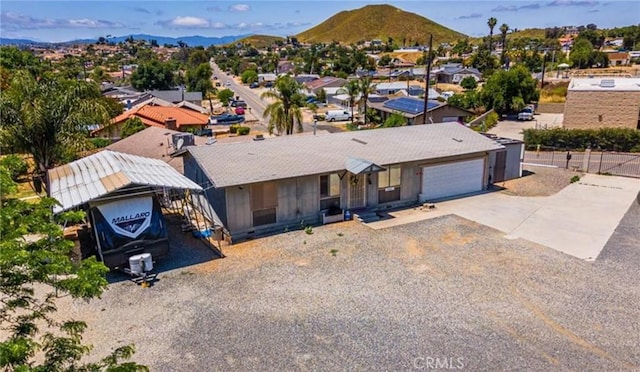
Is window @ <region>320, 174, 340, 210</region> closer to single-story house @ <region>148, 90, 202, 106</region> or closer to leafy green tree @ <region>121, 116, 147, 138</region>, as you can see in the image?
leafy green tree @ <region>121, 116, 147, 138</region>

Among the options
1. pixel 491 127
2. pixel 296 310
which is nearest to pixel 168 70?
pixel 491 127

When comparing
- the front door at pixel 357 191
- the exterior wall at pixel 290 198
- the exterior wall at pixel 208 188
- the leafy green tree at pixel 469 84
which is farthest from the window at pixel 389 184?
the leafy green tree at pixel 469 84

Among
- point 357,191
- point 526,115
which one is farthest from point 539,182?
point 526,115

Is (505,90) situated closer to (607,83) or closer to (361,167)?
(607,83)

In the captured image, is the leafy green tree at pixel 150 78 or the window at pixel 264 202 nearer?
the window at pixel 264 202

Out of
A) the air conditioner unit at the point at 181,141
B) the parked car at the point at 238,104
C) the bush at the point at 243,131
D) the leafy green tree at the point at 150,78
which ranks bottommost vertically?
the bush at the point at 243,131

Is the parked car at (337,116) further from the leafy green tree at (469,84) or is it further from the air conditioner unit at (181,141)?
the air conditioner unit at (181,141)

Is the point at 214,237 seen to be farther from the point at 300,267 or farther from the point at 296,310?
the point at 296,310
